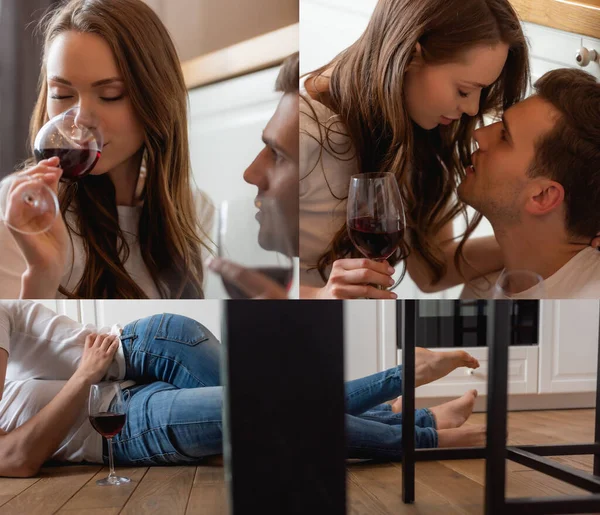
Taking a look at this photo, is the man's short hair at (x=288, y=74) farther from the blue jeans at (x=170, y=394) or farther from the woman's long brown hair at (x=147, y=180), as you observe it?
the blue jeans at (x=170, y=394)

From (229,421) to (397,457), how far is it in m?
1.22

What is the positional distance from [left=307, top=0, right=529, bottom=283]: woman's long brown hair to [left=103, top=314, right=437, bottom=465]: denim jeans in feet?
1.32

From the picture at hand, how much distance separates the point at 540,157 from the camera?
1.78 m

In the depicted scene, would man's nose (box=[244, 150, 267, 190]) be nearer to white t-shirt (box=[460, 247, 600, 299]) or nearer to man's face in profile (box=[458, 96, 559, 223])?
man's face in profile (box=[458, 96, 559, 223])

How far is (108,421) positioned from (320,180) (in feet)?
2.63

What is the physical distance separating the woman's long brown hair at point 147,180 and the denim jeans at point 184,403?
203 millimetres

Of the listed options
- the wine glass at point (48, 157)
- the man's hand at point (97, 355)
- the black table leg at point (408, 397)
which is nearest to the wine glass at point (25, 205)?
the wine glass at point (48, 157)

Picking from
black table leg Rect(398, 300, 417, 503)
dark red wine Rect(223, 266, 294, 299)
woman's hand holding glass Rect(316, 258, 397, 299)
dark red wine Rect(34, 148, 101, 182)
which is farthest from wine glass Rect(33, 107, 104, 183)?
black table leg Rect(398, 300, 417, 503)

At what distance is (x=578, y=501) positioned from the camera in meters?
1.03

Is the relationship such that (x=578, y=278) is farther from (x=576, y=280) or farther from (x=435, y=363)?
(x=435, y=363)

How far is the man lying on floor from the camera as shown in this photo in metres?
1.64

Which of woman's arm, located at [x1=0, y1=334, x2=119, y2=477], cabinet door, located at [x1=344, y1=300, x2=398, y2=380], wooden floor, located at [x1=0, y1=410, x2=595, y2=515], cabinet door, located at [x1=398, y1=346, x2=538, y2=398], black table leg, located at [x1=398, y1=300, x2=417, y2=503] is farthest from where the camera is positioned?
cabinet door, located at [x1=398, y1=346, x2=538, y2=398]

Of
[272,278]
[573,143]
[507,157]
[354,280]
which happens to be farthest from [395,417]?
[573,143]

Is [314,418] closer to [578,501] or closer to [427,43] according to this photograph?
[578,501]
